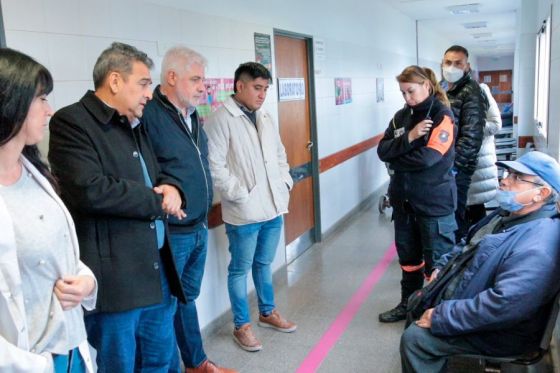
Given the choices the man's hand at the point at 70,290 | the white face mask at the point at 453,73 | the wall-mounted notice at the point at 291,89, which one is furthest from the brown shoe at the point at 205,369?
the white face mask at the point at 453,73

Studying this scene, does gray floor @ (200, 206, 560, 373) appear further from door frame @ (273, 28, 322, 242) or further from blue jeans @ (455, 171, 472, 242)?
blue jeans @ (455, 171, 472, 242)

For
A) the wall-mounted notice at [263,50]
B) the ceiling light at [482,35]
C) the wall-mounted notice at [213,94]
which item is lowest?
the wall-mounted notice at [213,94]

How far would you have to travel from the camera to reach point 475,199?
387 cm

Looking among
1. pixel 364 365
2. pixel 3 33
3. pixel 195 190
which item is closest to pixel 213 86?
pixel 195 190

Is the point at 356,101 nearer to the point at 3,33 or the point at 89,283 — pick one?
the point at 3,33

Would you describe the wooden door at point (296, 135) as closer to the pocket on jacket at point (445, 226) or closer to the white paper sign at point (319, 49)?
the white paper sign at point (319, 49)

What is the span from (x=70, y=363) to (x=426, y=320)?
1340mm

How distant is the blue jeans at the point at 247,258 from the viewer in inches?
117

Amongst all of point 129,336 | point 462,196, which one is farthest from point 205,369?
point 462,196

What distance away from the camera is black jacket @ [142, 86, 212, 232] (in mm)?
2256

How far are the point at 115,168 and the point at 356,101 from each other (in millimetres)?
4663

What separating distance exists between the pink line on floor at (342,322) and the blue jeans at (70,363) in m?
1.49

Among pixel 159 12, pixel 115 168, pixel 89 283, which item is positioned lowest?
pixel 89 283

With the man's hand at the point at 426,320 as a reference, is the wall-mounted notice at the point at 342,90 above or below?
above
